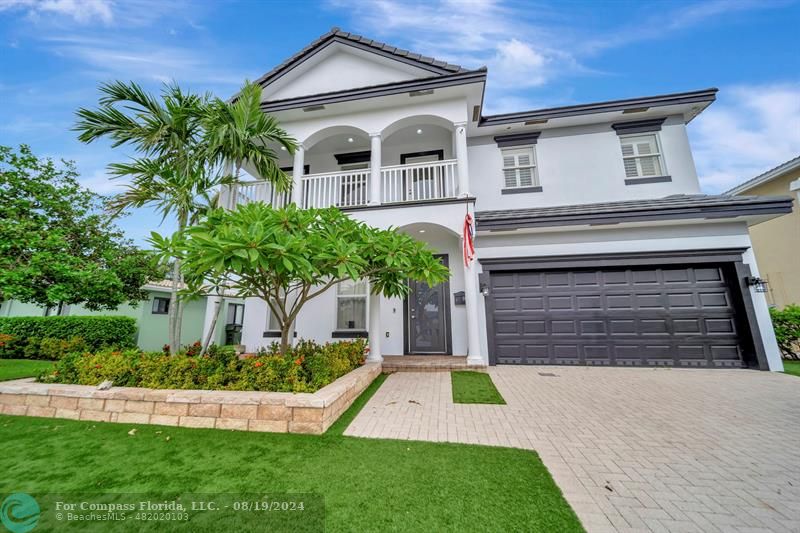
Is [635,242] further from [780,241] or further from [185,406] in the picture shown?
[185,406]

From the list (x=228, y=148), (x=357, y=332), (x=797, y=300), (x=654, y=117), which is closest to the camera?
(x=228, y=148)

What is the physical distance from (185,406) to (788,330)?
13.2m

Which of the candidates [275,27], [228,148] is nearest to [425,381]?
[228,148]

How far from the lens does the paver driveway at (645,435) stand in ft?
6.61

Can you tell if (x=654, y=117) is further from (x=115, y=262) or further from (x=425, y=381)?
(x=115, y=262)

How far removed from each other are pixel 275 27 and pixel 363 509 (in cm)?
1328

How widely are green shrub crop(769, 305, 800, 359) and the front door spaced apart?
8322 mm

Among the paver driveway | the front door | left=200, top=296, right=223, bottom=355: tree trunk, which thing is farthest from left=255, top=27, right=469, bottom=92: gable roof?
the paver driveway

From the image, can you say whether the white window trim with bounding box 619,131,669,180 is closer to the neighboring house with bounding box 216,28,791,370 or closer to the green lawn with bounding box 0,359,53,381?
the neighboring house with bounding box 216,28,791,370

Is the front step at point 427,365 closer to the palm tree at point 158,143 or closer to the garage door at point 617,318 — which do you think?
the garage door at point 617,318

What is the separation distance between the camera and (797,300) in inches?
362

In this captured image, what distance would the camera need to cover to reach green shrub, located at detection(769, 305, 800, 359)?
716 centimetres

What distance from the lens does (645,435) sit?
10.4 feet

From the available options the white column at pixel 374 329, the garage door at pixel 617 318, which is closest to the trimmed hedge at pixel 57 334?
the white column at pixel 374 329
